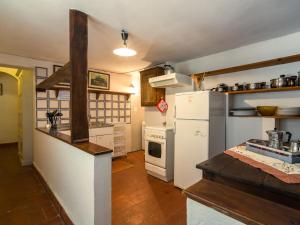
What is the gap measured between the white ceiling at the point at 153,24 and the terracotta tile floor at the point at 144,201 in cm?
223

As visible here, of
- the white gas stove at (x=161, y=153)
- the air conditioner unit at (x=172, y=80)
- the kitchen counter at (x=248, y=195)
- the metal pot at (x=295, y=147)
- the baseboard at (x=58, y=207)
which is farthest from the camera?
the air conditioner unit at (x=172, y=80)

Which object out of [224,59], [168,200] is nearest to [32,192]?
[168,200]

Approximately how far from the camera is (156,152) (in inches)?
123

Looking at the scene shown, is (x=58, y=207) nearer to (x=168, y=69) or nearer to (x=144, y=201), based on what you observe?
(x=144, y=201)

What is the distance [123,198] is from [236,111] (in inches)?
82.0

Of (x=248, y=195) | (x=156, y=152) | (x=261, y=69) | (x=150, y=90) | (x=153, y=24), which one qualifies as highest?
(x=153, y=24)

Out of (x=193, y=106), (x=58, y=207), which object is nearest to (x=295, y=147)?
(x=193, y=106)

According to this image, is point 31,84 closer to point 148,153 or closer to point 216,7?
point 148,153

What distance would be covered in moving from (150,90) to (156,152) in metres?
1.41

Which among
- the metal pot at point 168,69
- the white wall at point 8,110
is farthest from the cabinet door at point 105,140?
the white wall at point 8,110

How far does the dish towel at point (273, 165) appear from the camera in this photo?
0.93 m

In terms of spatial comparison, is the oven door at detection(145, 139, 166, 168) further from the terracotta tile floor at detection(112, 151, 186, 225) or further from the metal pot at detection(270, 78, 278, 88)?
the metal pot at detection(270, 78, 278, 88)

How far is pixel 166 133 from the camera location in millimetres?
2990

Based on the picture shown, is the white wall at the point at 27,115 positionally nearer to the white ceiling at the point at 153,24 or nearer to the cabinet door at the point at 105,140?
the white ceiling at the point at 153,24
